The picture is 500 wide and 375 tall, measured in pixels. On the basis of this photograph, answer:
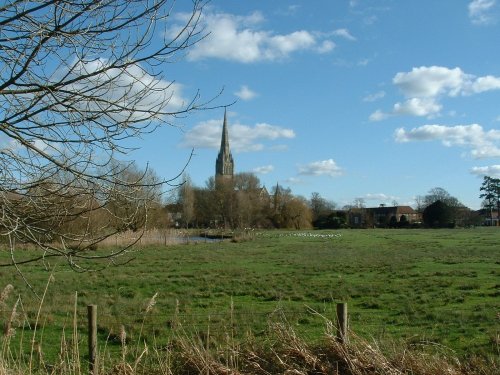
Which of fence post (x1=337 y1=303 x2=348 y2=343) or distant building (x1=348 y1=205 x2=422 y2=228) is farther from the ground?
distant building (x1=348 y1=205 x2=422 y2=228)

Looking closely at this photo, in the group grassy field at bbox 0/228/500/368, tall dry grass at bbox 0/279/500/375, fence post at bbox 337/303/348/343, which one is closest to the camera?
tall dry grass at bbox 0/279/500/375

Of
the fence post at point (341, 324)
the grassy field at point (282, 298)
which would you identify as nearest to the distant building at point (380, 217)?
the grassy field at point (282, 298)

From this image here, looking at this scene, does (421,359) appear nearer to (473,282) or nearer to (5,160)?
(5,160)

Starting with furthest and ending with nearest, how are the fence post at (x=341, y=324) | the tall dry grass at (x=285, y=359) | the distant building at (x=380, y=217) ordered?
1. the distant building at (x=380, y=217)
2. the fence post at (x=341, y=324)
3. the tall dry grass at (x=285, y=359)

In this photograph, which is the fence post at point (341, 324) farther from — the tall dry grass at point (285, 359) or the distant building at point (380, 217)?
the distant building at point (380, 217)

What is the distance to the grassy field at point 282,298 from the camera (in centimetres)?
1085

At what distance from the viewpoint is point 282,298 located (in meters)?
16.5

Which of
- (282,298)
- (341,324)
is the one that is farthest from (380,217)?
(341,324)

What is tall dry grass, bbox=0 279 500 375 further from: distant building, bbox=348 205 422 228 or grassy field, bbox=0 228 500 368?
distant building, bbox=348 205 422 228

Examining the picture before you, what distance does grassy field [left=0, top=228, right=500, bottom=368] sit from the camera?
10852mm

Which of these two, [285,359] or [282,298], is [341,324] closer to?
[285,359]

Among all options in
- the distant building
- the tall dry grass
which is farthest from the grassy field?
the distant building

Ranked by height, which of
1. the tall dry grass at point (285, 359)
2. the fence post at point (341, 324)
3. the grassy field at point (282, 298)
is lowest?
the grassy field at point (282, 298)

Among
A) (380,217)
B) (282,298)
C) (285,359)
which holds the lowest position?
(282,298)
